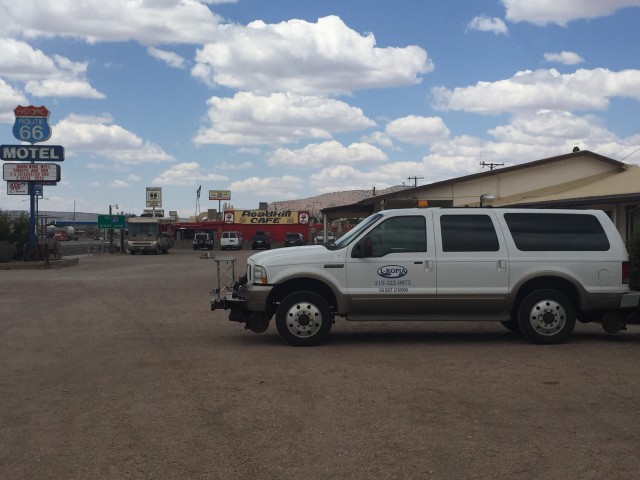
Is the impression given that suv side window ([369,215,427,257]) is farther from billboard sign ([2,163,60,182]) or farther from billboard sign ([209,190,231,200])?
billboard sign ([209,190,231,200])

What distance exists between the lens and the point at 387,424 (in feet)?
21.8

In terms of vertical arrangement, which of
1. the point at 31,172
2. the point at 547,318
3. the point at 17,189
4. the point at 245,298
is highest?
the point at 31,172

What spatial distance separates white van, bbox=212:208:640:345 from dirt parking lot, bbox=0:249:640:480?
475 millimetres

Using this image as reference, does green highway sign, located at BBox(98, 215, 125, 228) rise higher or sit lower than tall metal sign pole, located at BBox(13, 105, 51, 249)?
lower

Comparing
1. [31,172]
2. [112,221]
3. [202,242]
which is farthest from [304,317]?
[202,242]

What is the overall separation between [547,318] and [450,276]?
148 cm

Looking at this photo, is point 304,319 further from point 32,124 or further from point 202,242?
point 202,242

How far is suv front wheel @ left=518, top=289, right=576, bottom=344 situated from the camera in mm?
10828

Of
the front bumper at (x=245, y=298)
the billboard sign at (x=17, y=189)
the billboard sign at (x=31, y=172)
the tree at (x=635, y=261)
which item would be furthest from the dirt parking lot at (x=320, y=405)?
the billboard sign at (x=17, y=189)

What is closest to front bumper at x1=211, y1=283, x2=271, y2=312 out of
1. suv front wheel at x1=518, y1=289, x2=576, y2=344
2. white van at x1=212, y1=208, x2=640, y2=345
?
white van at x1=212, y1=208, x2=640, y2=345

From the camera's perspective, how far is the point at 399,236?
1102cm

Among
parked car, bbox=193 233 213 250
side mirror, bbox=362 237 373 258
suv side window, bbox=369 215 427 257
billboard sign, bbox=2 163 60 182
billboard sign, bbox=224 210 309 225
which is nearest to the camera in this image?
side mirror, bbox=362 237 373 258

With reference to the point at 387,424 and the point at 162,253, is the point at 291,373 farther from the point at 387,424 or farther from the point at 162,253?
the point at 162,253

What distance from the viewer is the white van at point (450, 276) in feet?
35.4
